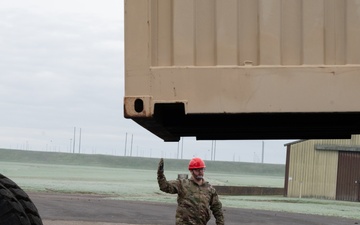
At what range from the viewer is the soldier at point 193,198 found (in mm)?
9750

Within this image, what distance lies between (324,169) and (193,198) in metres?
37.3

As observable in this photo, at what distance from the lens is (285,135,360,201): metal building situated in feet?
148

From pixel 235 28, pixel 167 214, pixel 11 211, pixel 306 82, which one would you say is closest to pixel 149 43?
pixel 235 28

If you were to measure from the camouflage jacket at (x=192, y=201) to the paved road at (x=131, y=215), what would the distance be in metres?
10.7

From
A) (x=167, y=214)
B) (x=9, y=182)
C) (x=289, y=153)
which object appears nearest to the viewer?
(x=9, y=182)

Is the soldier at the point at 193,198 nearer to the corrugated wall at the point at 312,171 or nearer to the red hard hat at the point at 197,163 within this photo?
the red hard hat at the point at 197,163

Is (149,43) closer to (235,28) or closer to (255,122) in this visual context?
(235,28)

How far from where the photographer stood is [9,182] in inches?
214

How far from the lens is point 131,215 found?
23719 mm

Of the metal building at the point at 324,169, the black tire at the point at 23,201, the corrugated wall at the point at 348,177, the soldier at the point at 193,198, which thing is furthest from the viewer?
the metal building at the point at 324,169

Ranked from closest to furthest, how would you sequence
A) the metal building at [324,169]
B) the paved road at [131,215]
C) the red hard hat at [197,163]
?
the red hard hat at [197,163], the paved road at [131,215], the metal building at [324,169]

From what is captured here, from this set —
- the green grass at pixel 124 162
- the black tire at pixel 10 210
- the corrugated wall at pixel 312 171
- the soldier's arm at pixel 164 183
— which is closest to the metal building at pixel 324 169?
the corrugated wall at pixel 312 171

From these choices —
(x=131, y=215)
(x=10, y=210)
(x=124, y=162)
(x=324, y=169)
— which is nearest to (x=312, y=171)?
(x=324, y=169)

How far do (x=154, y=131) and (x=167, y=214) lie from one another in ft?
60.0
